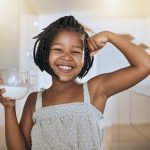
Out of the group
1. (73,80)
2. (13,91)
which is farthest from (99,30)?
(13,91)

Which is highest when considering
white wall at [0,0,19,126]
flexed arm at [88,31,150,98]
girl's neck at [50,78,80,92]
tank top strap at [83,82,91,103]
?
white wall at [0,0,19,126]

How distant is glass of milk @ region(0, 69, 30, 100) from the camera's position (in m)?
0.65

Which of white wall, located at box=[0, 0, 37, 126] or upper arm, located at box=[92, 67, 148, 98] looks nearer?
upper arm, located at box=[92, 67, 148, 98]

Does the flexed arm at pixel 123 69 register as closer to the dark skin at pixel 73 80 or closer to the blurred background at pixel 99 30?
the dark skin at pixel 73 80

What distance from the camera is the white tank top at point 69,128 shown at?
2.06 ft

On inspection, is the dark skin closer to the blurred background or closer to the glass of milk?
the glass of milk

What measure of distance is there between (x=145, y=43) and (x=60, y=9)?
0.96 feet

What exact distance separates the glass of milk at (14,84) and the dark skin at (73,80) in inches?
0.8

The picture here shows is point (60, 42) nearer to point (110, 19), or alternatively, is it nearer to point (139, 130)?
point (110, 19)

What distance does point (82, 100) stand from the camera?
656 millimetres

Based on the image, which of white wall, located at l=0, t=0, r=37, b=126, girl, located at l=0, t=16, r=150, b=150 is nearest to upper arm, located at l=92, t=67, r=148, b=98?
girl, located at l=0, t=16, r=150, b=150

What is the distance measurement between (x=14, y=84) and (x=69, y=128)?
17cm

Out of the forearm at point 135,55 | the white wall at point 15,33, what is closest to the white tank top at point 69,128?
the forearm at point 135,55

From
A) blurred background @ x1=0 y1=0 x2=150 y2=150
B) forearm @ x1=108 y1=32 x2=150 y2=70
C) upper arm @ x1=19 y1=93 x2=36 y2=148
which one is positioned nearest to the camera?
forearm @ x1=108 y1=32 x2=150 y2=70
